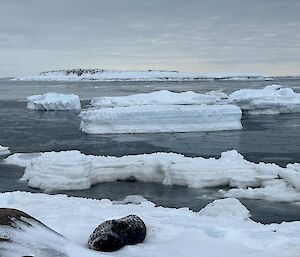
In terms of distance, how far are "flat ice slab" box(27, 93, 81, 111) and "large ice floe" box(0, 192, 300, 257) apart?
1151 inches

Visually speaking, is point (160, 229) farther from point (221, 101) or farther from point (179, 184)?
point (221, 101)

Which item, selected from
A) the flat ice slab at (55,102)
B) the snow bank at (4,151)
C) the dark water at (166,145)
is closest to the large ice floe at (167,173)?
the dark water at (166,145)

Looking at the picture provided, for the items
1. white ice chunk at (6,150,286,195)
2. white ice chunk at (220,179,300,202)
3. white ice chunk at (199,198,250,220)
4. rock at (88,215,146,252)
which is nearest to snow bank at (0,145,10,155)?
white ice chunk at (6,150,286,195)

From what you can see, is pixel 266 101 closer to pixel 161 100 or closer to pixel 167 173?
pixel 161 100

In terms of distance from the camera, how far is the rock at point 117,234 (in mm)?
5793

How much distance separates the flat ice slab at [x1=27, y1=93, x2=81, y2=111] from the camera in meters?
37.3

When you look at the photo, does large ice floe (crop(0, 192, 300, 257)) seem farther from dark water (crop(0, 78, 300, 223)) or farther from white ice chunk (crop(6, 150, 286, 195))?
white ice chunk (crop(6, 150, 286, 195))

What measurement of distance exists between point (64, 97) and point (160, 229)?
31823 mm

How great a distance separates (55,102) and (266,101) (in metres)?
14.9

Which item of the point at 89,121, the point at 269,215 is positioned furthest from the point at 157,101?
the point at 269,215

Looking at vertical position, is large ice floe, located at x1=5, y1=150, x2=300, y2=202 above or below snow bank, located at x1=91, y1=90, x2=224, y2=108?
below

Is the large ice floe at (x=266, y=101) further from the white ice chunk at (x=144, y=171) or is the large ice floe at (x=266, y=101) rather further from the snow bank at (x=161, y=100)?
the white ice chunk at (x=144, y=171)

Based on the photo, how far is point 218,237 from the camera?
21.1 ft

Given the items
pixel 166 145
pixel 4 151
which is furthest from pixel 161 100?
pixel 4 151
